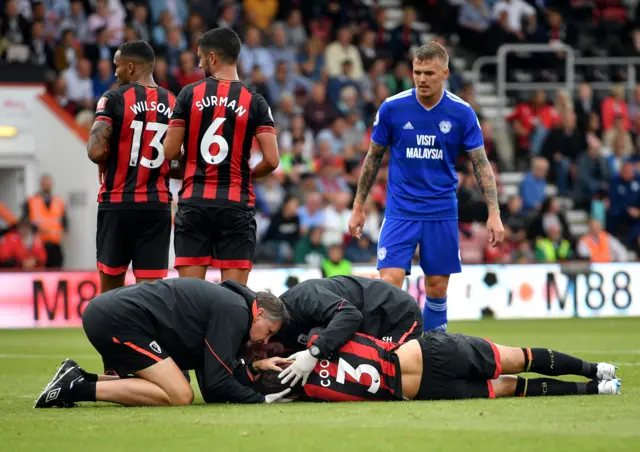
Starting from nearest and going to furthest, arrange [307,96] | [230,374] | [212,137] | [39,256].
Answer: [230,374] < [212,137] < [39,256] < [307,96]

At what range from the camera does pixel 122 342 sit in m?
7.70

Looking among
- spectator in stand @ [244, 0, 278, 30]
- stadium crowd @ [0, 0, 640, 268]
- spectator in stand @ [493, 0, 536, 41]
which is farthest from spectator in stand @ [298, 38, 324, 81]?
spectator in stand @ [493, 0, 536, 41]

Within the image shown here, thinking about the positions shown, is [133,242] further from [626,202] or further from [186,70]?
[626,202]

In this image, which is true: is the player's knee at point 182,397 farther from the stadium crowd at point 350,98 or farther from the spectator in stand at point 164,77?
the spectator in stand at point 164,77

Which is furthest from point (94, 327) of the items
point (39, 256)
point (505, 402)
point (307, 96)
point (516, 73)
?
point (516, 73)

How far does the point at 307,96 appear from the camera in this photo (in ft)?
69.1

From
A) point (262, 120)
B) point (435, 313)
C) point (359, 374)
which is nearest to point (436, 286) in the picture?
point (435, 313)

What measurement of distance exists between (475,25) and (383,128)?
14841 mm

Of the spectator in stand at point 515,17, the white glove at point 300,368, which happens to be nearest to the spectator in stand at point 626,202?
the spectator in stand at point 515,17

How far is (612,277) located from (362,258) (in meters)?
3.66

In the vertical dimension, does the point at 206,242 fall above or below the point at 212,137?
below

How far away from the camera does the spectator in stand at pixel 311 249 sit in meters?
18.3

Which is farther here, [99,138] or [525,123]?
[525,123]

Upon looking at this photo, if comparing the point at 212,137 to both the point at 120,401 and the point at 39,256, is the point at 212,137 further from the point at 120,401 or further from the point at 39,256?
the point at 39,256
